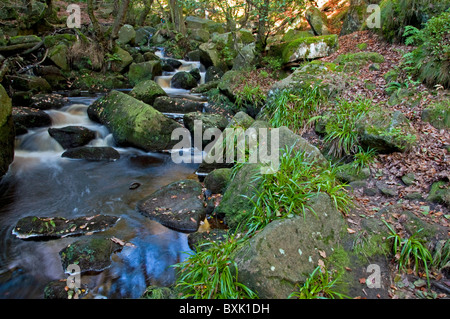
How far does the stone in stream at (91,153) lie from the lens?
26.1ft

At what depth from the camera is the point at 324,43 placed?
9758 mm

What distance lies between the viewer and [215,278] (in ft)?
10.4

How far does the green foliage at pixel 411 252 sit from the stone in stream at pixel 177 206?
3.18 meters

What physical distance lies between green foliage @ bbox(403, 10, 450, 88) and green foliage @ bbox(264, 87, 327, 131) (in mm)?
2158

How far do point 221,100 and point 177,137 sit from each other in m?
3.15

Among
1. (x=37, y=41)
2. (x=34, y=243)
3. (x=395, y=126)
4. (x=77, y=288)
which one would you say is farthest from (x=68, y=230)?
(x=37, y=41)

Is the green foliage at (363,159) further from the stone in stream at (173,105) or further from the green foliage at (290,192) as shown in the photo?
the stone in stream at (173,105)

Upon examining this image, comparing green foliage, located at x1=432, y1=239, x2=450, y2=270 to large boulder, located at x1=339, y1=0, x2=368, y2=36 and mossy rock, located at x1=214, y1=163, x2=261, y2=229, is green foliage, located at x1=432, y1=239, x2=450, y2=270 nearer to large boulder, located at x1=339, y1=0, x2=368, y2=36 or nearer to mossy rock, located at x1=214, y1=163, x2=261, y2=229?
mossy rock, located at x1=214, y1=163, x2=261, y2=229

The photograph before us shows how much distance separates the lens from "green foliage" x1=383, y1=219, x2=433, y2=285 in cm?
325

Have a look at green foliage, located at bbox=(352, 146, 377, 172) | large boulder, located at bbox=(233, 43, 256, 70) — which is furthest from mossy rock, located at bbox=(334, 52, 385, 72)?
large boulder, located at bbox=(233, 43, 256, 70)

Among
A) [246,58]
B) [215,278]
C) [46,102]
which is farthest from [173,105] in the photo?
[215,278]

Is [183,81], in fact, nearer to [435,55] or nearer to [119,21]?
[119,21]

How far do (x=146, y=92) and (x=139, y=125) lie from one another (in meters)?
2.93

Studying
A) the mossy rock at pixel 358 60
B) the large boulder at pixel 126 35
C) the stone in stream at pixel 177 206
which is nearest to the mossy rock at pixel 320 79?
the mossy rock at pixel 358 60
